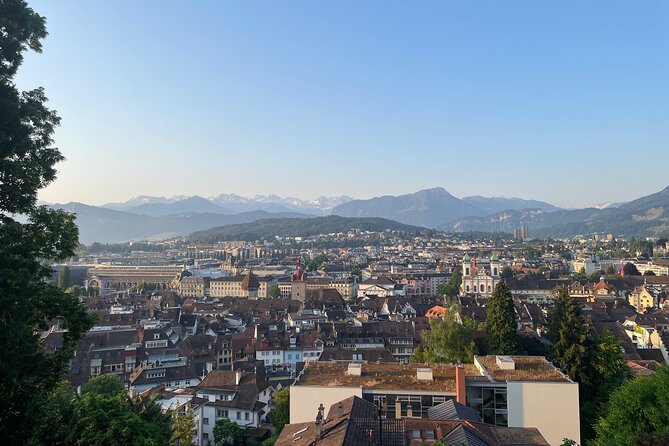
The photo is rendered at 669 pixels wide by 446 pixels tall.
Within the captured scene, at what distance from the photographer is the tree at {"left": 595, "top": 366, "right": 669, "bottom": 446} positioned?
14.8 metres

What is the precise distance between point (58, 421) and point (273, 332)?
41060mm

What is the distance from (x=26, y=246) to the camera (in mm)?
8961

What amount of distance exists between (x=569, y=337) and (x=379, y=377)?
10.4 m

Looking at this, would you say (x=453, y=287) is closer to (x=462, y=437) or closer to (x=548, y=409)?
(x=548, y=409)

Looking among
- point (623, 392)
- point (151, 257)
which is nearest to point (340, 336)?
point (623, 392)

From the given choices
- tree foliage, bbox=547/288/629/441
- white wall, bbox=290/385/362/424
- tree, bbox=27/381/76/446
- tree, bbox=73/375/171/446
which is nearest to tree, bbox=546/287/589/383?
tree foliage, bbox=547/288/629/441

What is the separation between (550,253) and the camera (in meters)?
175

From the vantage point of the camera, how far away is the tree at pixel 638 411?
14.8 meters

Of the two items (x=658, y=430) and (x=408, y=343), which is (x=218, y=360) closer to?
(x=408, y=343)

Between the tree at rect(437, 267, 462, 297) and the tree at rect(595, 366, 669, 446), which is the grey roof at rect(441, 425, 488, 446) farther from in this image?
the tree at rect(437, 267, 462, 297)

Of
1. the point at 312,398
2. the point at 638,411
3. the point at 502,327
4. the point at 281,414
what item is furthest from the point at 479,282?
the point at 638,411

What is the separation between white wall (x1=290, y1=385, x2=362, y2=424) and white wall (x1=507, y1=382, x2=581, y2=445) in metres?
6.18

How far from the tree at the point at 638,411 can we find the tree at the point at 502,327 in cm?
1301

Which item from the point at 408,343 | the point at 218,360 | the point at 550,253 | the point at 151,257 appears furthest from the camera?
the point at 151,257
